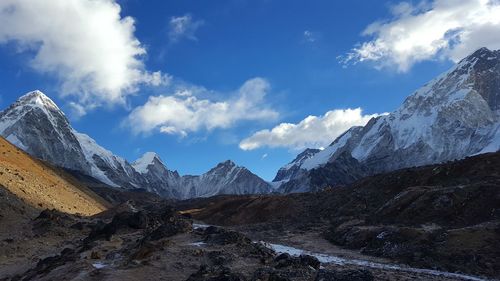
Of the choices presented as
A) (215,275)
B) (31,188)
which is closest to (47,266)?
(215,275)

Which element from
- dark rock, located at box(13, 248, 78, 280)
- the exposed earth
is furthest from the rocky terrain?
dark rock, located at box(13, 248, 78, 280)

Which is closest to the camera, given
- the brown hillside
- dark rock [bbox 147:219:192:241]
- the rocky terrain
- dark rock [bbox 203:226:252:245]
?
dark rock [bbox 203:226:252:245]

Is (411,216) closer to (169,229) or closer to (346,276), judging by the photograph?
(169,229)

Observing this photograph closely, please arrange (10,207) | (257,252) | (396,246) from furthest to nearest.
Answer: (10,207) < (396,246) < (257,252)

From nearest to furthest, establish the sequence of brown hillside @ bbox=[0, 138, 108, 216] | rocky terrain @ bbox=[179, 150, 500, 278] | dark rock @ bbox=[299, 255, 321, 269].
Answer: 1. dark rock @ bbox=[299, 255, 321, 269]
2. rocky terrain @ bbox=[179, 150, 500, 278]
3. brown hillside @ bbox=[0, 138, 108, 216]

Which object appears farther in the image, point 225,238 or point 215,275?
point 225,238

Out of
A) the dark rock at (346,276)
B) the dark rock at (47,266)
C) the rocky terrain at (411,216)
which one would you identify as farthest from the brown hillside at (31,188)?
the dark rock at (346,276)

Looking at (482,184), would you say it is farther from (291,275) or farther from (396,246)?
(291,275)

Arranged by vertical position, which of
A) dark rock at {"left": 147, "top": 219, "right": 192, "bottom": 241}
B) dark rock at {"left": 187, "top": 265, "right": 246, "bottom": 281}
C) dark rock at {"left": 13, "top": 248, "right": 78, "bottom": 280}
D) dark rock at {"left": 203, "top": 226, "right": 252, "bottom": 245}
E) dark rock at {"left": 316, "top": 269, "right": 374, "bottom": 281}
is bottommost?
dark rock at {"left": 316, "top": 269, "right": 374, "bottom": 281}

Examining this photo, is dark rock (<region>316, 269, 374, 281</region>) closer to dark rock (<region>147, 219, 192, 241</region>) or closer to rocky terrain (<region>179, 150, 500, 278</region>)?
rocky terrain (<region>179, 150, 500, 278</region>)

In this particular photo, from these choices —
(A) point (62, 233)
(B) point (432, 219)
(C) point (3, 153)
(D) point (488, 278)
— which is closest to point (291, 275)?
(D) point (488, 278)

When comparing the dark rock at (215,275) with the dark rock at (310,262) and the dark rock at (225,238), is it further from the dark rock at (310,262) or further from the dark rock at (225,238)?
the dark rock at (225,238)

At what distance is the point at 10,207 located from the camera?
174 ft

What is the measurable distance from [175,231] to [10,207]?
24.2 metres
